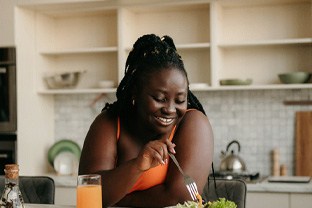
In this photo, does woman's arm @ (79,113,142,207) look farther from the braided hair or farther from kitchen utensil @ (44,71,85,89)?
kitchen utensil @ (44,71,85,89)

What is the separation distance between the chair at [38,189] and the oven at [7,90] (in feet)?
5.62

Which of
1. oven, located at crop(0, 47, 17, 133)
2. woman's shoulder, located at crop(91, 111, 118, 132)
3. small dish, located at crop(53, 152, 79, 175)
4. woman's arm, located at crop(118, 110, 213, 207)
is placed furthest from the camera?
small dish, located at crop(53, 152, 79, 175)

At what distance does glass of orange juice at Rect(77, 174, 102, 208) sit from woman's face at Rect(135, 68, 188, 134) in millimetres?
345

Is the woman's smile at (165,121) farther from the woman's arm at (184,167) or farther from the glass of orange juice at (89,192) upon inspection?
the glass of orange juice at (89,192)

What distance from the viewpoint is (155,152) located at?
1.77 metres

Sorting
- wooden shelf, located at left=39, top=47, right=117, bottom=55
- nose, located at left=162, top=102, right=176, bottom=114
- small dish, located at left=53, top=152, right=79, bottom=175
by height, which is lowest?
small dish, located at left=53, top=152, right=79, bottom=175

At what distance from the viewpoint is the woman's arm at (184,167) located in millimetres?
2127

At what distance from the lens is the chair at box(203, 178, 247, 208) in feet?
8.19

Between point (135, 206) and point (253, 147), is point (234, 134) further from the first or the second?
point (135, 206)

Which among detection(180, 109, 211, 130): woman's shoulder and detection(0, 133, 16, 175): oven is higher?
detection(180, 109, 211, 130): woman's shoulder

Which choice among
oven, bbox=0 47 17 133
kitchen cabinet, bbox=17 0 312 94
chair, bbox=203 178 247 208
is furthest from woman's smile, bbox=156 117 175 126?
oven, bbox=0 47 17 133

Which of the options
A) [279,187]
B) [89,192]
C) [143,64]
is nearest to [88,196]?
[89,192]

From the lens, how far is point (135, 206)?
2.19 meters

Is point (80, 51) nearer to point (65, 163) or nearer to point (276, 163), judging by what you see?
point (65, 163)
